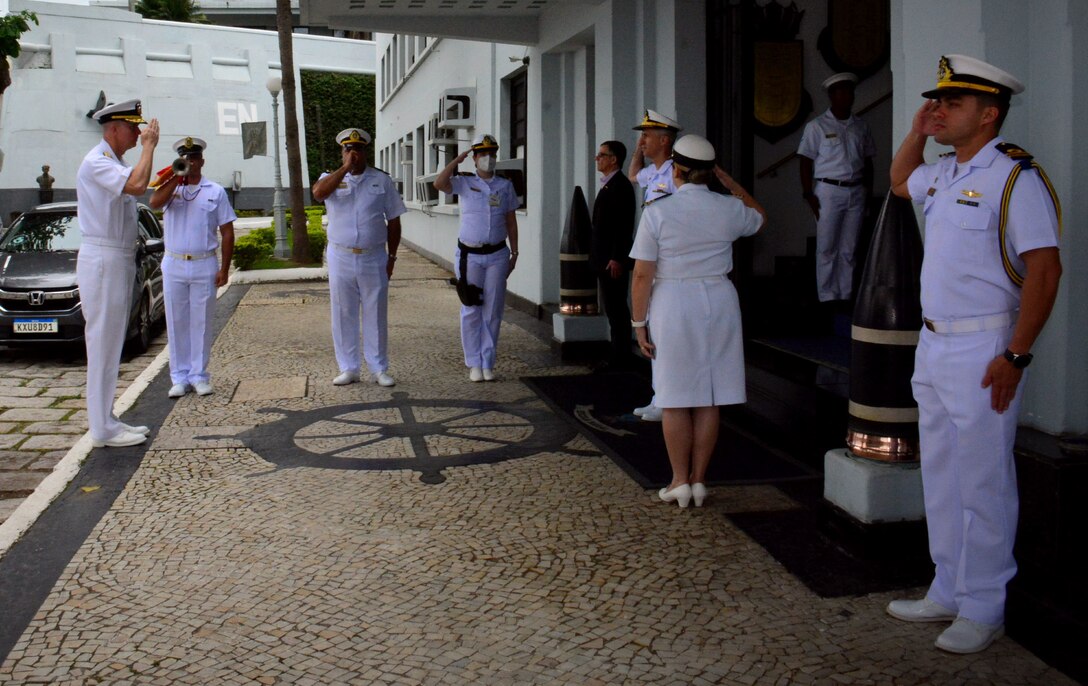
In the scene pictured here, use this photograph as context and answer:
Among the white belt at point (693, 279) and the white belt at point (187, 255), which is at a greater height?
the white belt at point (187, 255)

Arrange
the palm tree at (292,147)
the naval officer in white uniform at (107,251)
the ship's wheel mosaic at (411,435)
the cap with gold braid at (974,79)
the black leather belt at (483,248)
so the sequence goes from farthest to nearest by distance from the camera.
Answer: the palm tree at (292,147) → the black leather belt at (483,248) → the naval officer in white uniform at (107,251) → the ship's wheel mosaic at (411,435) → the cap with gold braid at (974,79)

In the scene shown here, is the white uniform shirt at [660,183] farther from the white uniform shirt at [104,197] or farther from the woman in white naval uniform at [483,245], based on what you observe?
the white uniform shirt at [104,197]

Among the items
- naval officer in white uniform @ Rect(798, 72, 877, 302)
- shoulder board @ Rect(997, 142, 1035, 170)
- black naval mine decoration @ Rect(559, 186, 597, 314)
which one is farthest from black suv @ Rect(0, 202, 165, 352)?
shoulder board @ Rect(997, 142, 1035, 170)

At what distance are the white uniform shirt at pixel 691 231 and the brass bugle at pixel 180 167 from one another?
4033mm

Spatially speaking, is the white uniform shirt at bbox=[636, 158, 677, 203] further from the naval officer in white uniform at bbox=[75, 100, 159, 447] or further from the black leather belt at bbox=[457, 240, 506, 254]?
the naval officer in white uniform at bbox=[75, 100, 159, 447]

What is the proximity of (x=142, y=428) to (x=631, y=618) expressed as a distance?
14.4ft

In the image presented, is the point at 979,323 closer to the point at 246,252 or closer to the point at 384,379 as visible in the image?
the point at 384,379

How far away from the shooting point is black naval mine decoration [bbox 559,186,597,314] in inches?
380

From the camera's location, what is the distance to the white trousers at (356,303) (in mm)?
8953

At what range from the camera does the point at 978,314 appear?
3.62 metres

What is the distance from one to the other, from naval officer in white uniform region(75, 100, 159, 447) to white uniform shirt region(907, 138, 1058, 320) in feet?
15.6

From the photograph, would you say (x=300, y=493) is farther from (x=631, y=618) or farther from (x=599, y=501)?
(x=631, y=618)

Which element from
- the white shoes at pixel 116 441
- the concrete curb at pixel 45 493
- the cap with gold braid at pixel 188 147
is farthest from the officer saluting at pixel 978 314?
the cap with gold braid at pixel 188 147

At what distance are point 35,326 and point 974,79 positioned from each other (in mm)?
9425
